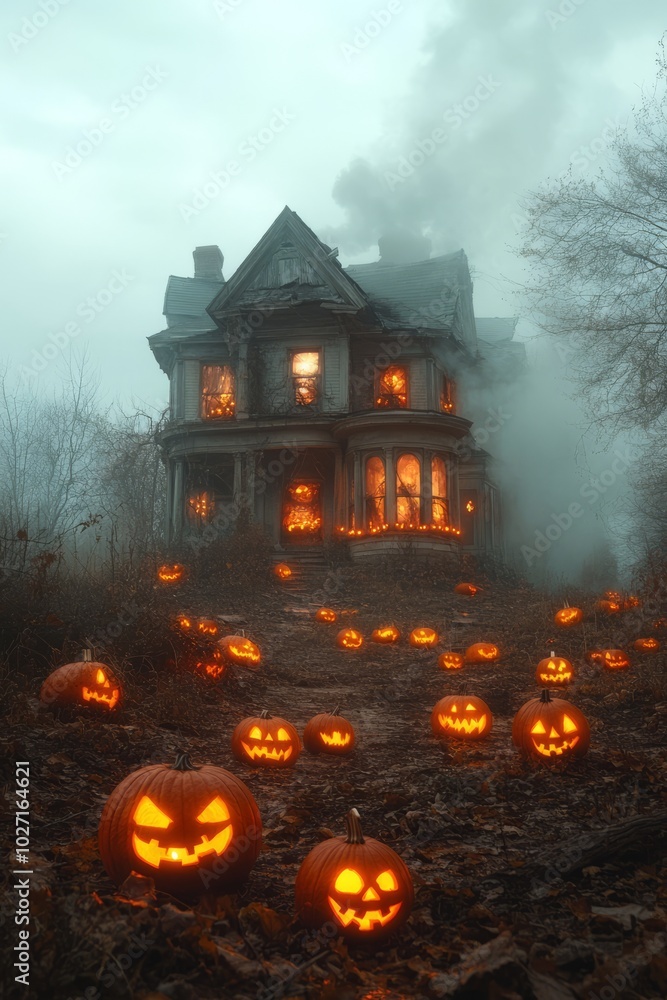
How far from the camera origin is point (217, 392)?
23969 millimetres

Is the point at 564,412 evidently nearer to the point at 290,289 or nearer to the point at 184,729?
the point at 290,289

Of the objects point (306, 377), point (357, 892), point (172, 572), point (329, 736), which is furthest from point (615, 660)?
point (306, 377)

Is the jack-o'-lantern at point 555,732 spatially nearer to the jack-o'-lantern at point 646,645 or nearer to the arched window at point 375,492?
the jack-o'-lantern at point 646,645

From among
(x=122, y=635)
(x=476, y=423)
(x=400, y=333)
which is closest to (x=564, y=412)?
(x=476, y=423)

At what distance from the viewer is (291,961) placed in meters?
2.79

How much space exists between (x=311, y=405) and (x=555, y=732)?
1785cm

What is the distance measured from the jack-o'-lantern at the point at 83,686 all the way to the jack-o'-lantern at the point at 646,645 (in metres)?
7.13

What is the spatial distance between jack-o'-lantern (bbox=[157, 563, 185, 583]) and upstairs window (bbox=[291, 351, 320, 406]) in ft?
26.9

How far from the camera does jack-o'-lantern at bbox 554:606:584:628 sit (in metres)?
12.3

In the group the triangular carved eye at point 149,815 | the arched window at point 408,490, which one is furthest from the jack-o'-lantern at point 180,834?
the arched window at point 408,490

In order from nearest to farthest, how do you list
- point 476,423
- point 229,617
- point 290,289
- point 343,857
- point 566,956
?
1. point 566,956
2. point 343,857
3. point 229,617
4. point 290,289
5. point 476,423

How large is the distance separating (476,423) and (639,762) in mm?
23183

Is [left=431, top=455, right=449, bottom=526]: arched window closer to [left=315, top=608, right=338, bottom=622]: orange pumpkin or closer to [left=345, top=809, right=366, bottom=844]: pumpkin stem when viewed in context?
[left=315, top=608, right=338, bottom=622]: orange pumpkin

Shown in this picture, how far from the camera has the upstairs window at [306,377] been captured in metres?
23.0
